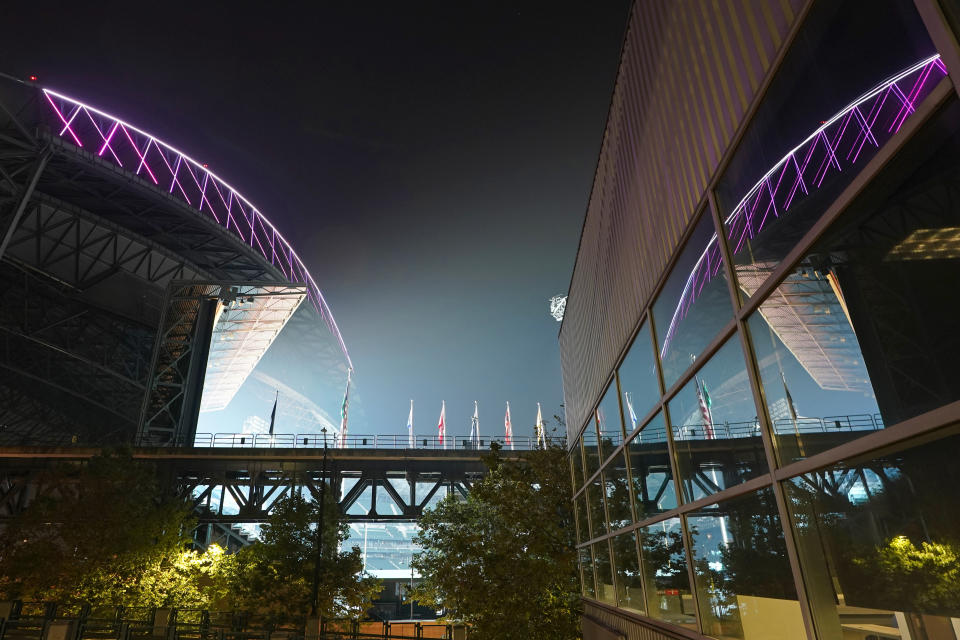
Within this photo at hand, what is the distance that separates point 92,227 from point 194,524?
73.2ft

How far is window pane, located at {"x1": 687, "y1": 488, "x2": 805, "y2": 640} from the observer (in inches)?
203

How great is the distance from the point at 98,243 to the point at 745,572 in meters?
47.6

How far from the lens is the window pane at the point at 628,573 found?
34.6 ft

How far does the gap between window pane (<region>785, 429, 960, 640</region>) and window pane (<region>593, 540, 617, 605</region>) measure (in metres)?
9.25

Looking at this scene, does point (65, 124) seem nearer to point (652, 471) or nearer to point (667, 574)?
point (652, 471)

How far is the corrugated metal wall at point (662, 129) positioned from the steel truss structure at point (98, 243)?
107 feet

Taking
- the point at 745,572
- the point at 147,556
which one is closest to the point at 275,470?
the point at 147,556

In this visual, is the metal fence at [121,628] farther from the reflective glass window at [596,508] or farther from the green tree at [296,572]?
the reflective glass window at [596,508]

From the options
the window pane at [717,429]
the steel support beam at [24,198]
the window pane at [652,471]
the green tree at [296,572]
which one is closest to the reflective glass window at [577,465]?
the window pane at [652,471]

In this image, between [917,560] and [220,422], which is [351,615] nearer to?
[220,422]

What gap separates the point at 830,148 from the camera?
4363 millimetres

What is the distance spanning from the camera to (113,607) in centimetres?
2597

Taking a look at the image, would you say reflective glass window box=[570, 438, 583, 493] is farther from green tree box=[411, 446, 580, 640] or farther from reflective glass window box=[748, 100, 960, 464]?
reflective glass window box=[748, 100, 960, 464]

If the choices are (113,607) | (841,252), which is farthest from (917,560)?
(113,607)
